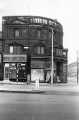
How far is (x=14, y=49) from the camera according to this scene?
19.7 metres

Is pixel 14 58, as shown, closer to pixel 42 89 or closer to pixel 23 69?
pixel 23 69

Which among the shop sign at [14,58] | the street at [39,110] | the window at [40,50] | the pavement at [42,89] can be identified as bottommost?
the pavement at [42,89]

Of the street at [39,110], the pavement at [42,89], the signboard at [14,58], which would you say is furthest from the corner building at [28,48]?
the street at [39,110]

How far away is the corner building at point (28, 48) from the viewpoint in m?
19.3

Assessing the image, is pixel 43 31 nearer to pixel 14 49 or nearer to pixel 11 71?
pixel 14 49

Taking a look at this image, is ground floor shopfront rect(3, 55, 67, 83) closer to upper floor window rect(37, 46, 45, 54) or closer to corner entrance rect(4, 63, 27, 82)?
corner entrance rect(4, 63, 27, 82)

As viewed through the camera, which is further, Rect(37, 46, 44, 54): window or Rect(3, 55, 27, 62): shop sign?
Rect(37, 46, 44, 54): window

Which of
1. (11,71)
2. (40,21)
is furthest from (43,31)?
(11,71)

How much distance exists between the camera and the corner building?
19.3m

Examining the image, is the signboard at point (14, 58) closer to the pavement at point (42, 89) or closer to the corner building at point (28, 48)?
the corner building at point (28, 48)

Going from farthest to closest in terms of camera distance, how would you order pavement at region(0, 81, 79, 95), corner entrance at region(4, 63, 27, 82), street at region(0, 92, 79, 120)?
corner entrance at region(4, 63, 27, 82) → pavement at region(0, 81, 79, 95) → street at region(0, 92, 79, 120)

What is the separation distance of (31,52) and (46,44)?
5.63ft

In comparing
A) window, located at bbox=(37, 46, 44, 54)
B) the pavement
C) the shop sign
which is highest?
window, located at bbox=(37, 46, 44, 54)

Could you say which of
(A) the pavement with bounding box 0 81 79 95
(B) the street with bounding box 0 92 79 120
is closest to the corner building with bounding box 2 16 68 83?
(A) the pavement with bounding box 0 81 79 95
